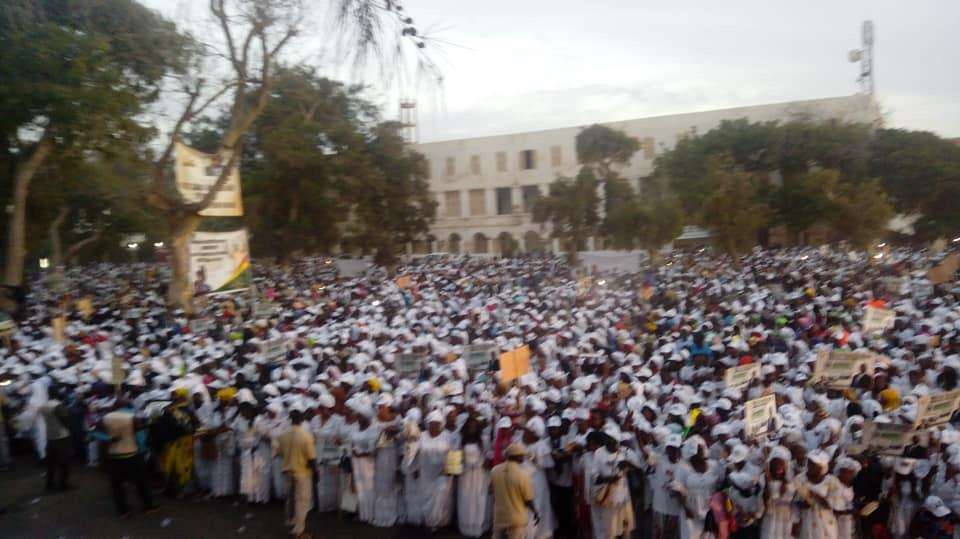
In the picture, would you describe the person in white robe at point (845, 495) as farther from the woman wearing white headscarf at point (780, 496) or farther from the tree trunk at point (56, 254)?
the tree trunk at point (56, 254)

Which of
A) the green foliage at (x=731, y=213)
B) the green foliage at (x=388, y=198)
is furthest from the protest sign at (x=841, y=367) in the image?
the green foliage at (x=388, y=198)

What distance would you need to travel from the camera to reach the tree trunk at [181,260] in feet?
54.2

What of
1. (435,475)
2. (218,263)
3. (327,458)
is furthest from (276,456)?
(218,263)

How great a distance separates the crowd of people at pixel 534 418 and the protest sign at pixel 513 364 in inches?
2.1

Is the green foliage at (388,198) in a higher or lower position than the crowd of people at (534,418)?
higher

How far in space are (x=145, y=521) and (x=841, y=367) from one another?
695 cm

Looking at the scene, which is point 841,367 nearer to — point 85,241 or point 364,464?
point 364,464

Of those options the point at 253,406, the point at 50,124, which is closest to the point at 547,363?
the point at 253,406

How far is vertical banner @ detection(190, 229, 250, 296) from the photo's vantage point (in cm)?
1566

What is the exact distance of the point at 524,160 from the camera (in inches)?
1866

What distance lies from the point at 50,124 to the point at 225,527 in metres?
10.7

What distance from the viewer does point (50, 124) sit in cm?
1473

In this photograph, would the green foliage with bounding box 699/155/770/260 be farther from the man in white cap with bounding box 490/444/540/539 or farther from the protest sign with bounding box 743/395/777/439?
the man in white cap with bounding box 490/444/540/539

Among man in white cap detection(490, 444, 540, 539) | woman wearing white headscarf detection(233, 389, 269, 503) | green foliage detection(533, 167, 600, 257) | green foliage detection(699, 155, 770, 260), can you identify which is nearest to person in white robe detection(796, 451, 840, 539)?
man in white cap detection(490, 444, 540, 539)
